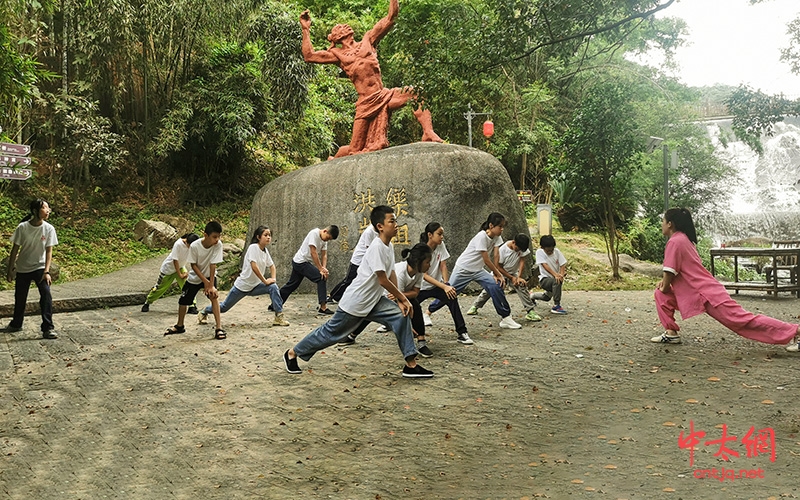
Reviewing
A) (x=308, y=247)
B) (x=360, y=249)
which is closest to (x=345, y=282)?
(x=308, y=247)

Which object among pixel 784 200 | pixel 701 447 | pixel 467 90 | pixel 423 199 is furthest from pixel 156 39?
pixel 784 200

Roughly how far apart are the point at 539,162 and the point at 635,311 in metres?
15.8

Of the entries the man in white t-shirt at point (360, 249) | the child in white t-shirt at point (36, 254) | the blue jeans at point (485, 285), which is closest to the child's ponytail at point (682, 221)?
the blue jeans at point (485, 285)

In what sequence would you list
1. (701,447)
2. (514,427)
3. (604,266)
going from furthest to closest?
(604,266)
(514,427)
(701,447)

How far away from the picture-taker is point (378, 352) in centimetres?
670

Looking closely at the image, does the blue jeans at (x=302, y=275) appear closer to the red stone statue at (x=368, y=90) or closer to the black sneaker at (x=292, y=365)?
the black sneaker at (x=292, y=365)

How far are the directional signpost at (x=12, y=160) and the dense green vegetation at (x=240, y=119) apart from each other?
144 inches

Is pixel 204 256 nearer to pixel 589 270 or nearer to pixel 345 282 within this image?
pixel 345 282

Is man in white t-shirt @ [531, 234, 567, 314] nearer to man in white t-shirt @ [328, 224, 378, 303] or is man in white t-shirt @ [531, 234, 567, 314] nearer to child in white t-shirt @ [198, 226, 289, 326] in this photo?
man in white t-shirt @ [328, 224, 378, 303]

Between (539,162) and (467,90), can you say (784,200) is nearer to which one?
(539,162)

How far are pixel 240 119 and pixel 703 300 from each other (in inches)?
556

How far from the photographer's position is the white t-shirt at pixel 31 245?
7480mm

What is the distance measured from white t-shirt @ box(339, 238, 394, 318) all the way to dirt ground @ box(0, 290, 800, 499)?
646mm

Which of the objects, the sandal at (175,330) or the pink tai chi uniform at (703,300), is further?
the sandal at (175,330)
